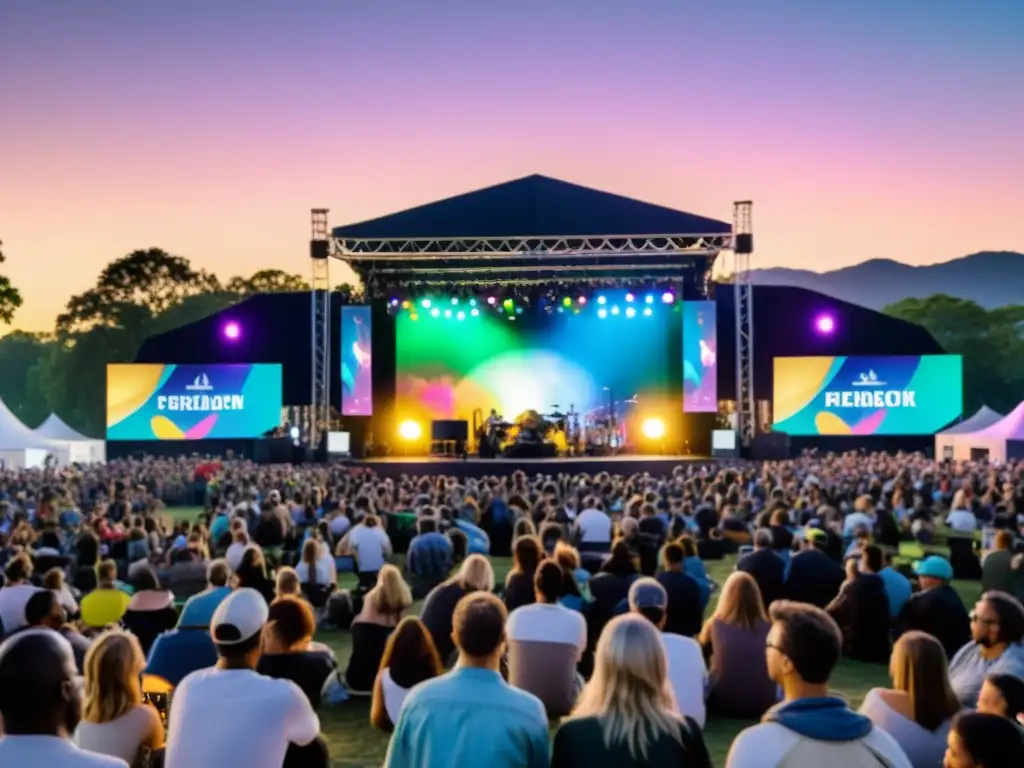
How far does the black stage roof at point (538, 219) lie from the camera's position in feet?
83.7

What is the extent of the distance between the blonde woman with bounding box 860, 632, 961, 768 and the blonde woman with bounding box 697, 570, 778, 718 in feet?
6.35

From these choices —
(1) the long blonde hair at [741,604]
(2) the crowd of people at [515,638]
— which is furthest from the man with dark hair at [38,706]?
(1) the long blonde hair at [741,604]

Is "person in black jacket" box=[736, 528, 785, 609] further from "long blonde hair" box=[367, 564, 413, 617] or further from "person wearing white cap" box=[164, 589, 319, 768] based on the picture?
"person wearing white cap" box=[164, 589, 319, 768]

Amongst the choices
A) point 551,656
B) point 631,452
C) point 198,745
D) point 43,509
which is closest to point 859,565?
point 551,656

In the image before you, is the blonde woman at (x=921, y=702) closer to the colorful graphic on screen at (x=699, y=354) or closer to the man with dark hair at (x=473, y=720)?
the man with dark hair at (x=473, y=720)

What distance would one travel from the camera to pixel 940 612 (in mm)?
6766

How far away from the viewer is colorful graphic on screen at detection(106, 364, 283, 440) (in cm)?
2984

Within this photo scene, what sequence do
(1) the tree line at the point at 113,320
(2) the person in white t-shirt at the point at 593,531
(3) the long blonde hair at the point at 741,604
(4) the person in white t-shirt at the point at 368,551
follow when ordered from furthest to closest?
1. (1) the tree line at the point at 113,320
2. (2) the person in white t-shirt at the point at 593,531
3. (4) the person in white t-shirt at the point at 368,551
4. (3) the long blonde hair at the point at 741,604

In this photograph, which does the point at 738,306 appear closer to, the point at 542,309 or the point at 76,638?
the point at 542,309

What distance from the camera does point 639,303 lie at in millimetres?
28828

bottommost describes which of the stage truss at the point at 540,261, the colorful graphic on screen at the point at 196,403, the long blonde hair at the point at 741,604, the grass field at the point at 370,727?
the grass field at the point at 370,727

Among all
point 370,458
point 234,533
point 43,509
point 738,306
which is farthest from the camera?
point 370,458

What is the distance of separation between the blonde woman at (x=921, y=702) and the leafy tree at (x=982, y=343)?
5698 centimetres

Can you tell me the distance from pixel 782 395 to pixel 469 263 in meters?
9.25
